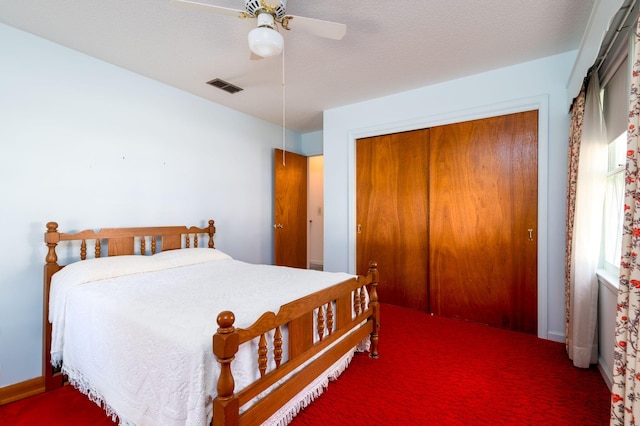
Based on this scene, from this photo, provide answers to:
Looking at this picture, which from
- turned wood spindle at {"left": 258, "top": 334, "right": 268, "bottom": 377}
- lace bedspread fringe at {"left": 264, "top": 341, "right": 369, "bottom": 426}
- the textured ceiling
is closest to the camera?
turned wood spindle at {"left": 258, "top": 334, "right": 268, "bottom": 377}

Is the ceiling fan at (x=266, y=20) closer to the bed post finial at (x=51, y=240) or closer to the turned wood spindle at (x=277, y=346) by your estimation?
the turned wood spindle at (x=277, y=346)

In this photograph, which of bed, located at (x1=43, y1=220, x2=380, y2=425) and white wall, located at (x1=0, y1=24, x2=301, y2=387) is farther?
white wall, located at (x1=0, y1=24, x2=301, y2=387)

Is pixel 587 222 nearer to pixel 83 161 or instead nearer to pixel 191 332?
pixel 191 332

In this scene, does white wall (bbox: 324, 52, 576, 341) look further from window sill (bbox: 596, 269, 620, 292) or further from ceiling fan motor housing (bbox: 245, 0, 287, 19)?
ceiling fan motor housing (bbox: 245, 0, 287, 19)

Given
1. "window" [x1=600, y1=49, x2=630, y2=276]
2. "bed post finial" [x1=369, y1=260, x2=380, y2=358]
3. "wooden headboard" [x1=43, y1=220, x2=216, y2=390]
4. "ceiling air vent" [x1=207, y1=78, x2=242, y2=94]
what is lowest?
"bed post finial" [x1=369, y1=260, x2=380, y2=358]

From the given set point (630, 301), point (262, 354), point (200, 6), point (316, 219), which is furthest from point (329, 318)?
point (316, 219)

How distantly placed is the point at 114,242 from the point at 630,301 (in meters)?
3.27

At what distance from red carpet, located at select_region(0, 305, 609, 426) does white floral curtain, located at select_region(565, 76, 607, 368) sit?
0.82ft

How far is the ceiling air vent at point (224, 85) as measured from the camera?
9.98 feet

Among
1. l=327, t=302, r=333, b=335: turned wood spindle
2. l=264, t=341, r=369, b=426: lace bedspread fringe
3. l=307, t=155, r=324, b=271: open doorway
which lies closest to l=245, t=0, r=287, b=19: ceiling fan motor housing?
l=327, t=302, r=333, b=335: turned wood spindle

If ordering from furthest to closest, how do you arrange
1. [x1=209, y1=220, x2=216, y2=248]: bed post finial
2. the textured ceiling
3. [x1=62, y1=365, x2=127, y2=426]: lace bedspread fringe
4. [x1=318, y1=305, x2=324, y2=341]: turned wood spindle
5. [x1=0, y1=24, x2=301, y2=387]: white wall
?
[x1=209, y1=220, x2=216, y2=248]: bed post finial → [x1=0, y1=24, x2=301, y2=387]: white wall → the textured ceiling → [x1=318, y1=305, x2=324, y2=341]: turned wood spindle → [x1=62, y1=365, x2=127, y2=426]: lace bedspread fringe

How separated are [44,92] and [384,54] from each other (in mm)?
2689

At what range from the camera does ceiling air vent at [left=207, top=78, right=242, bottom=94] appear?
3042 millimetres

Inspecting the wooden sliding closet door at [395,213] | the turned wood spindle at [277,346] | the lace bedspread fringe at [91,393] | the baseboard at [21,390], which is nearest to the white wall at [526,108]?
the wooden sliding closet door at [395,213]
